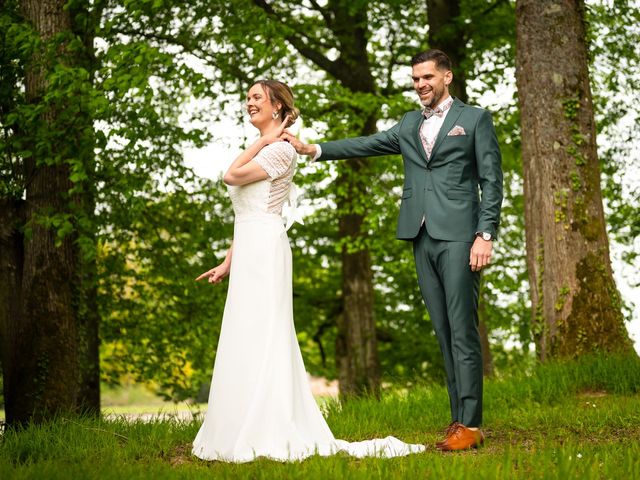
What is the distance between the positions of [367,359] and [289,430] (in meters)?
11.2

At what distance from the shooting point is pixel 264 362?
16.8 ft

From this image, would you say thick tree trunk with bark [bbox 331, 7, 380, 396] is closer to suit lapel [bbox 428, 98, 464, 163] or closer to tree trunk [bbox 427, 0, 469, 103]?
tree trunk [bbox 427, 0, 469, 103]

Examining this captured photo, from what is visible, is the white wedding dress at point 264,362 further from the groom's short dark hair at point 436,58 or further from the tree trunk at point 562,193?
the tree trunk at point 562,193

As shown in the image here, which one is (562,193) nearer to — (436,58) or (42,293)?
(436,58)

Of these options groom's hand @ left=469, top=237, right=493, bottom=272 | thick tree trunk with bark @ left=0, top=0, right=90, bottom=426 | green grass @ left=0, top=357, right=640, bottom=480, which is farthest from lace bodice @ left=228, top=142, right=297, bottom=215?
thick tree trunk with bark @ left=0, top=0, right=90, bottom=426

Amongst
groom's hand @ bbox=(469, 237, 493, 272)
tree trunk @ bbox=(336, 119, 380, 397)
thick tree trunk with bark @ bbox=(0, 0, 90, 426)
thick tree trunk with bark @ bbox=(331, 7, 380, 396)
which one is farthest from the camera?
tree trunk @ bbox=(336, 119, 380, 397)

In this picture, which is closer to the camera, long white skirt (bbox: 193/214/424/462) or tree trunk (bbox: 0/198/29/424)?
long white skirt (bbox: 193/214/424/462)

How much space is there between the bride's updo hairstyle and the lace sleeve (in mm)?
239

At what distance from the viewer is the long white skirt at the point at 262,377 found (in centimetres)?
497

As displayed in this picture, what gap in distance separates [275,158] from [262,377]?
1405mm

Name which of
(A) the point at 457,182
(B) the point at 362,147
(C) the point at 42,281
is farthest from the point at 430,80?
(C) the point at 42,281

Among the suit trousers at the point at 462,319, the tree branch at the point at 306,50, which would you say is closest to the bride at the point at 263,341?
the suit trousers at the point at 462,319

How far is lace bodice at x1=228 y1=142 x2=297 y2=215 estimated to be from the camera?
5305mm

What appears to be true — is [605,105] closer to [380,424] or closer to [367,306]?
[367,306]
